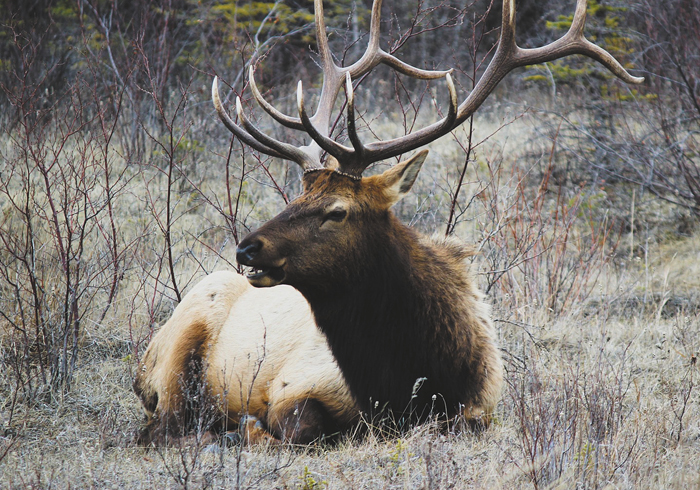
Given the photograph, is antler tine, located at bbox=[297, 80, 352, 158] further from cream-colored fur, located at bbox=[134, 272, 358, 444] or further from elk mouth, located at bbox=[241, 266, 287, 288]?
cream-colored fur, located at bbox=[134, 272, 358, 444]

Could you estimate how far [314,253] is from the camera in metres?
3.89

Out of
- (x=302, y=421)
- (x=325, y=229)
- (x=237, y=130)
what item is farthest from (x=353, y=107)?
(x=302, y=421)

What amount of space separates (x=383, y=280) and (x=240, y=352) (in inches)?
56.7

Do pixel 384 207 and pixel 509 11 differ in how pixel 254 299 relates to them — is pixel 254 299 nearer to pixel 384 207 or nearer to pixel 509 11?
pixel 384 207

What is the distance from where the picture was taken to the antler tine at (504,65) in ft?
13.3

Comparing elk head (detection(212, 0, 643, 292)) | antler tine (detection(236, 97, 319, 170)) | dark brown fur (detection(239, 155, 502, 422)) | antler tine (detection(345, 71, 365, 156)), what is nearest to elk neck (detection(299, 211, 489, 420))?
dark brown fur (detection(239, 155, 502, 422))

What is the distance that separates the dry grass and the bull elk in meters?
0.25

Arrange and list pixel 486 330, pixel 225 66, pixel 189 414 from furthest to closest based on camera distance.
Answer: pixel 225 66 < pixel 189 414 < pixel 486 330

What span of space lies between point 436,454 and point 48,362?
3026 mm

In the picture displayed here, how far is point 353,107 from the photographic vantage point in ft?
12.1

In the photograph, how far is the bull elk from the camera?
393cm

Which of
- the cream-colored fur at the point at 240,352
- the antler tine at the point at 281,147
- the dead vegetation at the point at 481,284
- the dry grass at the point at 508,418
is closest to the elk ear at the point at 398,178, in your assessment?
the antler tine at the point at 281,147

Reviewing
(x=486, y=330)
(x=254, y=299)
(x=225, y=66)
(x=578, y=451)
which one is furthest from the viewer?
(x=225, y=66)

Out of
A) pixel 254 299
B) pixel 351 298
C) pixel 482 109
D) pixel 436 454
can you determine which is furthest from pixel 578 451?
pixel 482 109
